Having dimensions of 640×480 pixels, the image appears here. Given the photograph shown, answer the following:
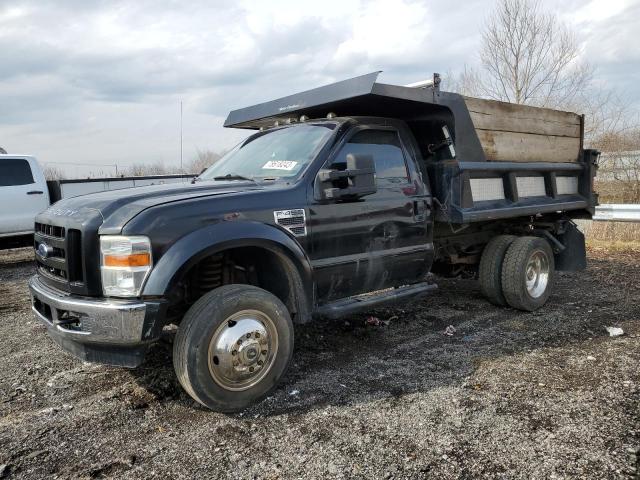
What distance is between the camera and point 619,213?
31.5 feet

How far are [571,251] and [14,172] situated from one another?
31.7 feet

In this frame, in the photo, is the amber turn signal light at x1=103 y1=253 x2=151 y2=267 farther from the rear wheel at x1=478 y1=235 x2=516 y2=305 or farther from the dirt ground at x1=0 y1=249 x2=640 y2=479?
the rear wheel at x1=478 y1=235 x2=516 y2=305

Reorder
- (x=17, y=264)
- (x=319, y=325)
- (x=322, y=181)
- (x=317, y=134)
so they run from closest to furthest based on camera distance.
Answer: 1. (x=322, y=181)
2. (x=317, y=134)
3. (x=319, y=325)
4. (x=17, y=264)

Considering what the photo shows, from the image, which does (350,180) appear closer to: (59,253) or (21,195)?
(59,253)

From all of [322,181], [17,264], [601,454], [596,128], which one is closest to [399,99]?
[322,181]

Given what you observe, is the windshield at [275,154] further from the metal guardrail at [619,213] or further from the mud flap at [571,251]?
the metal guardrail at [619,213]

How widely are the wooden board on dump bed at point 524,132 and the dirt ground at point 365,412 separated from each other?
6.23 feet

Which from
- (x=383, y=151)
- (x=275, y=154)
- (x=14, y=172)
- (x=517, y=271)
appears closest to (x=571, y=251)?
(x=517, y=271)

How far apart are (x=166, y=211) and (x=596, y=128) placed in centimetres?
1704

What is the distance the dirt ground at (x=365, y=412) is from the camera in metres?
2.65

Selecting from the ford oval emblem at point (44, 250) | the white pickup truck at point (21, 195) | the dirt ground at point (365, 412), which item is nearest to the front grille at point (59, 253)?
the ford oval emblem at point (44, 250)

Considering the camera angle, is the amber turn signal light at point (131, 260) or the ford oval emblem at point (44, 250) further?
the ford oval emblem at point (44, 250)

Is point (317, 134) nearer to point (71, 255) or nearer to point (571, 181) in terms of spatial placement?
point (71, 255)

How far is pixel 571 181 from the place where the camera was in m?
6.35
